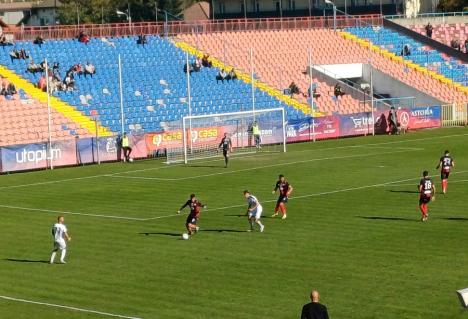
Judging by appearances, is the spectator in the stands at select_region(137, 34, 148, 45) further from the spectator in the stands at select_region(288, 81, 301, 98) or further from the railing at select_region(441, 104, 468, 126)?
the railing at select_region(441, 104, 468, 126)

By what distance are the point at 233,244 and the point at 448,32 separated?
7028 centimetres

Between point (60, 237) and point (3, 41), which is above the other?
point (3, 41)

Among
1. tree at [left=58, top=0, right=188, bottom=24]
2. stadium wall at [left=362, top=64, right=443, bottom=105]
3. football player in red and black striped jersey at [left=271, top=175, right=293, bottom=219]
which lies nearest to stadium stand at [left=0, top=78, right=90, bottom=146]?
football player in red and black striped jersey at [left=271, top=175, right=293, bottom=219]

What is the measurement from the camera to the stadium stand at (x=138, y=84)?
71000mm

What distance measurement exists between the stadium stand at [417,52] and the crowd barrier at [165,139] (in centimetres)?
1280

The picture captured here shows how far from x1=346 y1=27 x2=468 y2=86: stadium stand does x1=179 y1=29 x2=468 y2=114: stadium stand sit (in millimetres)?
1489

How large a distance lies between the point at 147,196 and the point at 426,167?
15.6 metres

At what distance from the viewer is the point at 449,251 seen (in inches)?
1347

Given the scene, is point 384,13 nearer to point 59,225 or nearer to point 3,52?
point 3,52

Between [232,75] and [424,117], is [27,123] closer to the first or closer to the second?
[232,75]

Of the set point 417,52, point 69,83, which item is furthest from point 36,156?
point 417,52

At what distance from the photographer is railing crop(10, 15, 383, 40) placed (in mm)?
77000

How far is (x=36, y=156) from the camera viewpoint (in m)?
60.5

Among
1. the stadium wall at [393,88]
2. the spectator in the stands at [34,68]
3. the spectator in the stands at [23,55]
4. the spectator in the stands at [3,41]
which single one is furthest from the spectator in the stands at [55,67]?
the stadium wall at [393,88]
